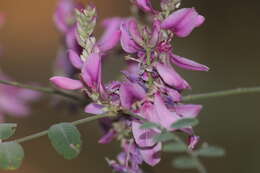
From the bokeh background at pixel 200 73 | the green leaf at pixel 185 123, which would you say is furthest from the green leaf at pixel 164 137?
the bokeh background at pixel 200 73

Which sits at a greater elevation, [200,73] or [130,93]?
[130,93]

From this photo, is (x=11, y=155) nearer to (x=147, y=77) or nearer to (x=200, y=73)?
(x=147, y=77)

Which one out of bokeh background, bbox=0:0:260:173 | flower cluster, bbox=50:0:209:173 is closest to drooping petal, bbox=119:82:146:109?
flower cluster, bbox=50:0:209:173

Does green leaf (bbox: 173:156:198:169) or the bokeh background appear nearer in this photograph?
green leaf (bbox: 173:156:198:169)

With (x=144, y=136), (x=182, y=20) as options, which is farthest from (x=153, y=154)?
(x=182, y=20)

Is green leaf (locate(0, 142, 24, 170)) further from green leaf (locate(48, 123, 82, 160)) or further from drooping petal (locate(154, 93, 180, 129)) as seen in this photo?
drooping petal (locate(154, 93, 180, 129))

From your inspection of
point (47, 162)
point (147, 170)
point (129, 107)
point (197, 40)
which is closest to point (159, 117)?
point (129, 107)

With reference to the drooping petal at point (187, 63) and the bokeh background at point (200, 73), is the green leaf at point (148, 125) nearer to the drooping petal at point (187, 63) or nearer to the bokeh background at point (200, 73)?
the drooping petal at point (187, 63)
